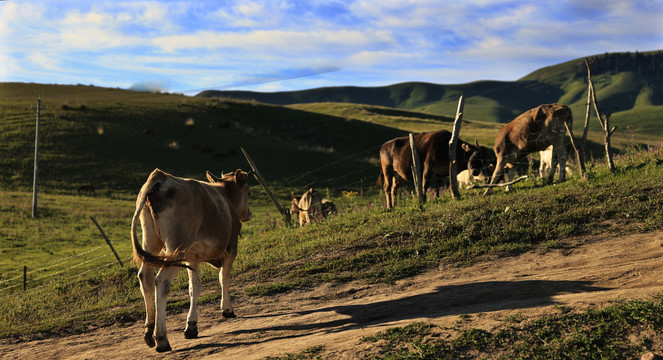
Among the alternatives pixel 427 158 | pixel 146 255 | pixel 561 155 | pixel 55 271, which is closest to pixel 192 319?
pixel 146 255

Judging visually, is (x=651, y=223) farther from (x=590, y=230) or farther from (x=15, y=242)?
(x=15, y=242)

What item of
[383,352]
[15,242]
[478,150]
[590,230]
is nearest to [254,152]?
[15,242]

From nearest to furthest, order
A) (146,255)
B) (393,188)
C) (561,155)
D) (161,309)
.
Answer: (146,255) < (161,309) < (561,155) < (393,188)

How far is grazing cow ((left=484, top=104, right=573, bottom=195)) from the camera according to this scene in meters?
14.7

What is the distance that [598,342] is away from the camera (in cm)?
616

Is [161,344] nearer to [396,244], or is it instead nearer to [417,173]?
[396,244]

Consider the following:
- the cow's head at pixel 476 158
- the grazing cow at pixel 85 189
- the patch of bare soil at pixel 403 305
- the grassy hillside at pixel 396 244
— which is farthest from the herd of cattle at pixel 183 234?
the grazing cow at pixel 85 189

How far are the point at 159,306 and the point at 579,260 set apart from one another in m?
Answer: 7.44

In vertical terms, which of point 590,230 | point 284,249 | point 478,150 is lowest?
point 284,249

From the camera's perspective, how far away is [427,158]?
1633 cm

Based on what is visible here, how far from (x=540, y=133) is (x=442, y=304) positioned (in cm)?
841

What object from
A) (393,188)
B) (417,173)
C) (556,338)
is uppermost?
(417,173)

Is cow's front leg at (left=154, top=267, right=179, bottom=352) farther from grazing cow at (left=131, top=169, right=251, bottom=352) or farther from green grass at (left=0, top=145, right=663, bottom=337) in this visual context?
green grass at (left=0, top=145, right=663, bottom=337)

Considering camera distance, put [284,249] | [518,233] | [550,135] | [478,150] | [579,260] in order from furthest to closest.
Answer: [478,150]
[550,135]
[284,249]
[518,233]
[579,260]
